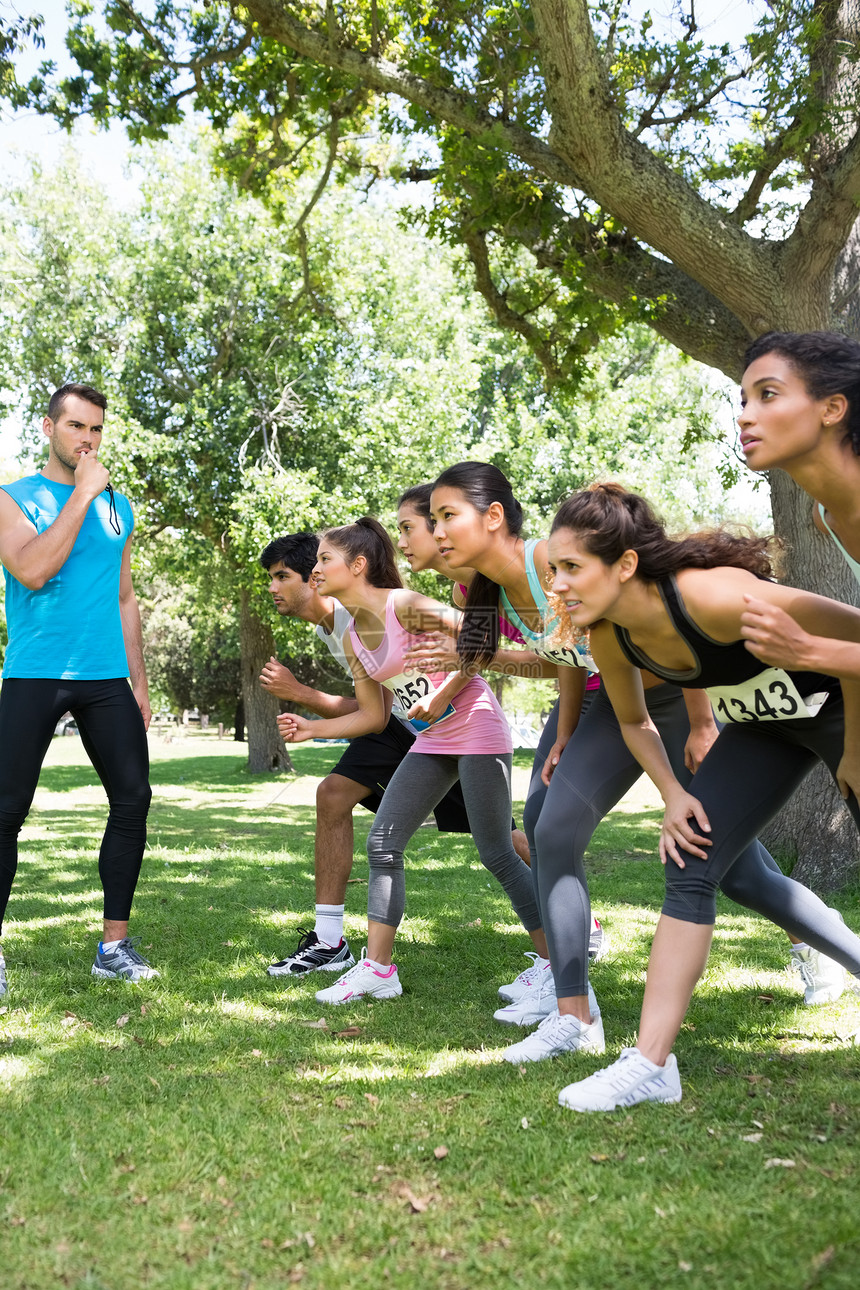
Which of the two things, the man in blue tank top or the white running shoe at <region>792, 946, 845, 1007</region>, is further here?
the man in blue tank top

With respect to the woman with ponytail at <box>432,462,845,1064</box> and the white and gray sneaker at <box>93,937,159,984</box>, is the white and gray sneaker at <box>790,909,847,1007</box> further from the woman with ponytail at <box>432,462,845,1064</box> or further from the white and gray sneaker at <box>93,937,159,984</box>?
the white and gray sneaker at <box>93,937,159,984</box>

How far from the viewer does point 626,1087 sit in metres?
3.18

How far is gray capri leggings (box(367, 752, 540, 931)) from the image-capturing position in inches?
180

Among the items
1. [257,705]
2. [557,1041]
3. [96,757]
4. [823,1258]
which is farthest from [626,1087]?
[257,705]

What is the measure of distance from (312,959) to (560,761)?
186cm

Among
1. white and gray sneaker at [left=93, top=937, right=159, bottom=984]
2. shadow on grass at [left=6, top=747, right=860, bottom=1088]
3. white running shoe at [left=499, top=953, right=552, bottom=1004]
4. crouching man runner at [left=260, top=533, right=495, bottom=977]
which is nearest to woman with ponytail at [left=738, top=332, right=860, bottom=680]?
shadow on grass at [left=6, top=747, right=860, bottom=1088]

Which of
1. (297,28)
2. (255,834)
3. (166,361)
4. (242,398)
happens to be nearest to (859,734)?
(297,28)

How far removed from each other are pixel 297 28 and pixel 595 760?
678 centimetres

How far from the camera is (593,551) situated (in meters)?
3.26

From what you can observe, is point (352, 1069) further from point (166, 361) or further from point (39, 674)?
point (166, 361)

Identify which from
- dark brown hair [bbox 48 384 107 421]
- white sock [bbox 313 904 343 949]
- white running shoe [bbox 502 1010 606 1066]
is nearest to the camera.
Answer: white running shoe [bbox 502 1010 606 1066]

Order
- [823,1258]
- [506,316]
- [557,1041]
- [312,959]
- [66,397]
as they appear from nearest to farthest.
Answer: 1. [823,1258]
2. [557,1041]
3. [66,397]
4. [312,959]
5. [506,316]

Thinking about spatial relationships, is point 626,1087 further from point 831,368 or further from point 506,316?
point 506,316

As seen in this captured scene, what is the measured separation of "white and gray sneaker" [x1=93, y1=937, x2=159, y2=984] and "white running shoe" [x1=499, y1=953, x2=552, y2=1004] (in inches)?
64.7
